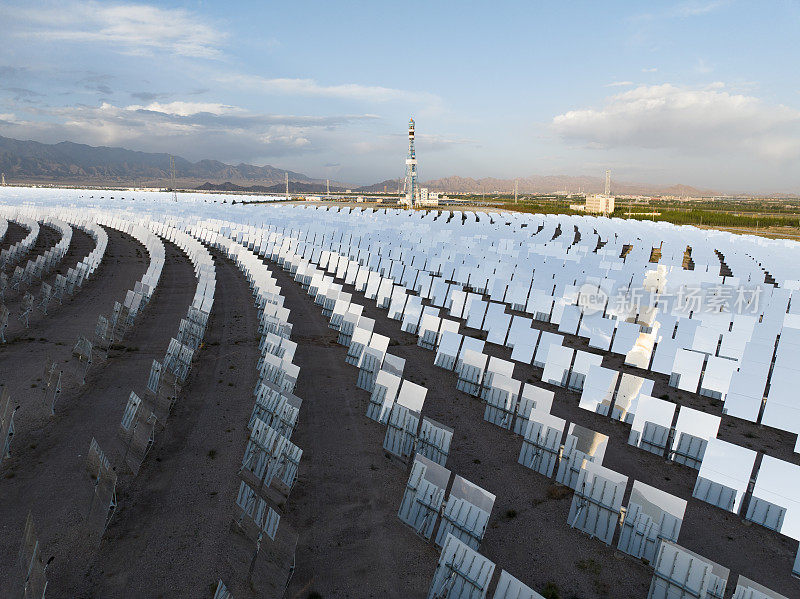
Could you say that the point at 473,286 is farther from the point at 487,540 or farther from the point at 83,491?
the point at 83,491

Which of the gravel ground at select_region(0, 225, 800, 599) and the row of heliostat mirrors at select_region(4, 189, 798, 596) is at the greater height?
the row of heliostat mirrors at select_region(4, 189, 798, 596)

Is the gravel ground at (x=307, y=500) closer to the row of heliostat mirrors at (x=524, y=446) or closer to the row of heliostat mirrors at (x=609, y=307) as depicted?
the row of heliostat mirrors at (x=524, y=446)

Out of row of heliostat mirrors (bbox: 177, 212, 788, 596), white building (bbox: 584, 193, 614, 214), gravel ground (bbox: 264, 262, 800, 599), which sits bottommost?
gravel ground (bbox: 264, 262, 800, 599)

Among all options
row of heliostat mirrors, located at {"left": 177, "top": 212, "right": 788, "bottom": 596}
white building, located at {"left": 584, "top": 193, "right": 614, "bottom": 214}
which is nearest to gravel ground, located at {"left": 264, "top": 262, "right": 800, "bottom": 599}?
row of heliostat mirrors, located at {"left": 177, "top": 212, "right": 788, "bottom": 596}

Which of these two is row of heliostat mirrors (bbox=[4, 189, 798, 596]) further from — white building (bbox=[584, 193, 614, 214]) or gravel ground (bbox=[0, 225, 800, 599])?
white building (bbox=[584, 193, 614, 214])

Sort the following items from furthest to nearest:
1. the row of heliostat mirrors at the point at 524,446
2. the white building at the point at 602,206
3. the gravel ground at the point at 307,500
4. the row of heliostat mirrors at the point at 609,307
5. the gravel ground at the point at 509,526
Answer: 1. the white building at the point at 602,206
2. the row of heliostat mirrors at the point at 609,307
3. the row of heliostat mirrors at the point at 524,446
4. the gravel ground at the point at 509,526
5. the gravel ground at the point at 307,500

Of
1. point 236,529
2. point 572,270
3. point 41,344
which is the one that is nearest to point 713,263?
point 572,270

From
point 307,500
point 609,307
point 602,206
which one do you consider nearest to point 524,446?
point 307,500

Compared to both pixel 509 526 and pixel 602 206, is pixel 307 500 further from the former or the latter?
pixel 602 206

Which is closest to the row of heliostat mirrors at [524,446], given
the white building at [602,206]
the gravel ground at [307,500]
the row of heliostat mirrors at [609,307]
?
the row of heliostat mirrors at [609,307]

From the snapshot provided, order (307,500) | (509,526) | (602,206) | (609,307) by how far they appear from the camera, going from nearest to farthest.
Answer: (509,526)
(307,500)
(609,307)
(602,206)

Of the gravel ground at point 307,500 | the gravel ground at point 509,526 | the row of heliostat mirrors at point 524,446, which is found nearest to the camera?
the gravel ground at point 307,500
